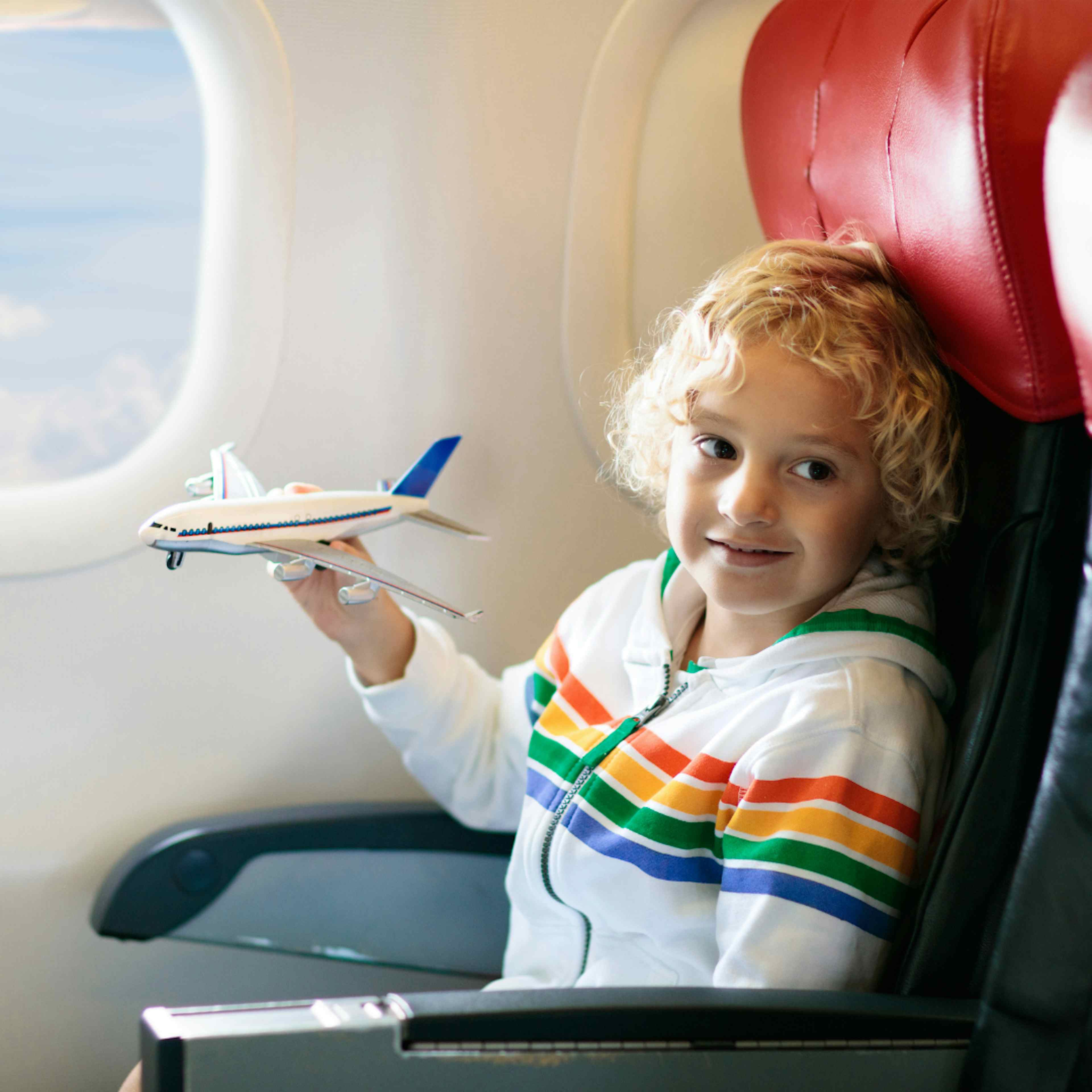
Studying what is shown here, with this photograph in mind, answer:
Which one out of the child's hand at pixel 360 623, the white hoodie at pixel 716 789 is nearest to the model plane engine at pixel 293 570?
the child's hand at pixel 360 623

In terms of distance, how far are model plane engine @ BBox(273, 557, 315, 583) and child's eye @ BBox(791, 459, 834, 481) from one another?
0.44m

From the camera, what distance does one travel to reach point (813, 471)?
89 centimetres

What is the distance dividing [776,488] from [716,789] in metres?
0.26

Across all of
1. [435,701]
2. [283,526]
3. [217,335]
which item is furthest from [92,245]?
[435,701]

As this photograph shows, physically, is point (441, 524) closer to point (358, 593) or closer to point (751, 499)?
point (358, 593)

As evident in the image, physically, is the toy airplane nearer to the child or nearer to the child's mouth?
the child

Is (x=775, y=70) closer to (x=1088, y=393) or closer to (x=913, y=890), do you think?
(x=1088, y=393)

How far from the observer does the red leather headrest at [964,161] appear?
2.22 feet

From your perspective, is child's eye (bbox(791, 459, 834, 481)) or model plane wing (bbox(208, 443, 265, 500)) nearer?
child's eye (bbox(791, 459, 834, 481))

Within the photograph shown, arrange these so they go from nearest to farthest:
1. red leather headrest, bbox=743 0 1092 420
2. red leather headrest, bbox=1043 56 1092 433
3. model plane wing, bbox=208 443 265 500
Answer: red leather headrest, bbox=1043 56 1092 433 → red leather headrest, bbox=743 0 1092 420 → model plane wing, bbox=208 443 265 500

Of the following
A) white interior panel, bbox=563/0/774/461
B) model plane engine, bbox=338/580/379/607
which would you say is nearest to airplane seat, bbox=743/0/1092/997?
white interior panel, bbox=563/0/774/461

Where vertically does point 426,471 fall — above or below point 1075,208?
below

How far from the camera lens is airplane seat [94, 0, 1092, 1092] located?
657 mm

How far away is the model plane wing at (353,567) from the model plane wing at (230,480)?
0.06 metres
